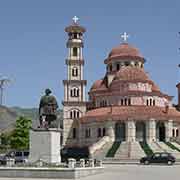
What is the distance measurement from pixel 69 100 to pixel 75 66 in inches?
280

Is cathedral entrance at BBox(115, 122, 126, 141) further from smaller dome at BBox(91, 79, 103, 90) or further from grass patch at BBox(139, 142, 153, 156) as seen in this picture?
smaller dome at BBox(91, 79, 103, 90)

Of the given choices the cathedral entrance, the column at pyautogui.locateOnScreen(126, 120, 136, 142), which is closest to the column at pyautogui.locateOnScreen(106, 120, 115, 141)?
the cathedral entrance

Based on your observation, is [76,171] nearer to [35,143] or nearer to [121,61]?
[35,143]

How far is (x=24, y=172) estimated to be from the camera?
29125mm

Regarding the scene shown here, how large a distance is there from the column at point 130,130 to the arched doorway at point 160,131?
4429mm

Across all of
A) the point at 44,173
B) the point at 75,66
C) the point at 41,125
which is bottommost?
the point at 44,173

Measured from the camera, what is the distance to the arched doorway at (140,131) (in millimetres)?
78312

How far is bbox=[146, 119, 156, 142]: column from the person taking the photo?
77.8 m

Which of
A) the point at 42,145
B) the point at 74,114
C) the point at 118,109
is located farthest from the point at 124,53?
the point at 42,145

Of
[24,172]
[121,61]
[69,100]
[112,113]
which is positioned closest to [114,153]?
[112,113]

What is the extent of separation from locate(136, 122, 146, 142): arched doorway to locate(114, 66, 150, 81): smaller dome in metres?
11.4

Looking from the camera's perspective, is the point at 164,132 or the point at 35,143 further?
the point at 164,132

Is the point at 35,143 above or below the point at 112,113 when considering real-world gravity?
below

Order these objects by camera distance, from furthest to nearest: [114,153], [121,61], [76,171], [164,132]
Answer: [121,61]
[164,132]
[114,153]
[76,171]
